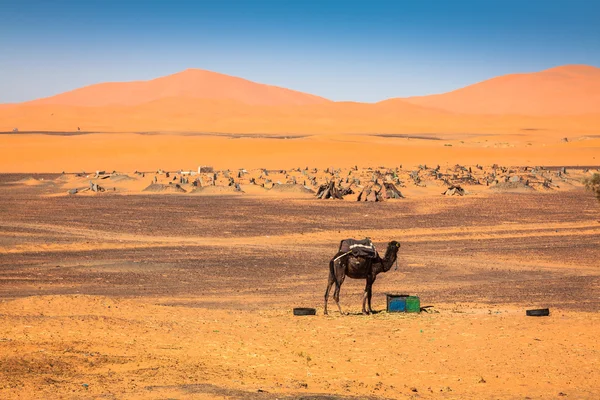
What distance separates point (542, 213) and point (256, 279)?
2050 cm

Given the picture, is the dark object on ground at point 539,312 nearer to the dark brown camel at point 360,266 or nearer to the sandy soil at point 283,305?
the sandy soil at point 283,305

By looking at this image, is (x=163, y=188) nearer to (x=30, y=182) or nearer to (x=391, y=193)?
(x=30, y=182)

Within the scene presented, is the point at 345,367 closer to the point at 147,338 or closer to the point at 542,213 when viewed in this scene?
the point at 147,338

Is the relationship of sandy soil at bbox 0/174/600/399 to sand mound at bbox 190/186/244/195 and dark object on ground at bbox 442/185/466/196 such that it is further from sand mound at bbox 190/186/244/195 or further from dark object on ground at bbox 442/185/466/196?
sand mound at bbox 190/186/244/195

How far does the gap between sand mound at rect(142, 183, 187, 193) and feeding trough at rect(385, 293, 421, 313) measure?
32365 mm

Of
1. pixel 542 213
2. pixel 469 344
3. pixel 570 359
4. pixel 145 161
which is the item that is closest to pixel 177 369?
pixel 469 344

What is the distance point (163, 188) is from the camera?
49312 millimetres

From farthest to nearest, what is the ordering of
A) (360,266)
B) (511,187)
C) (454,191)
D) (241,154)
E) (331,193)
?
(241,154)
(511,187)
(454,191)
(331,193)
(360,266)

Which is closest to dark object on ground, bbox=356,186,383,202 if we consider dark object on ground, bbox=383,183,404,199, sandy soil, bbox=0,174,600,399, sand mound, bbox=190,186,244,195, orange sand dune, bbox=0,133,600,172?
dark object on ground, bbox=383,183,404,199

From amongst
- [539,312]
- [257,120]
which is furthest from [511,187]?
[257,120]

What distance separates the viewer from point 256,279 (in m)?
22.9

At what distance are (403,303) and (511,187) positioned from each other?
3373 cm

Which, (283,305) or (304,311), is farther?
(283,305)

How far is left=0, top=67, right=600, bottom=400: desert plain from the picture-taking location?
1229 centimetres
